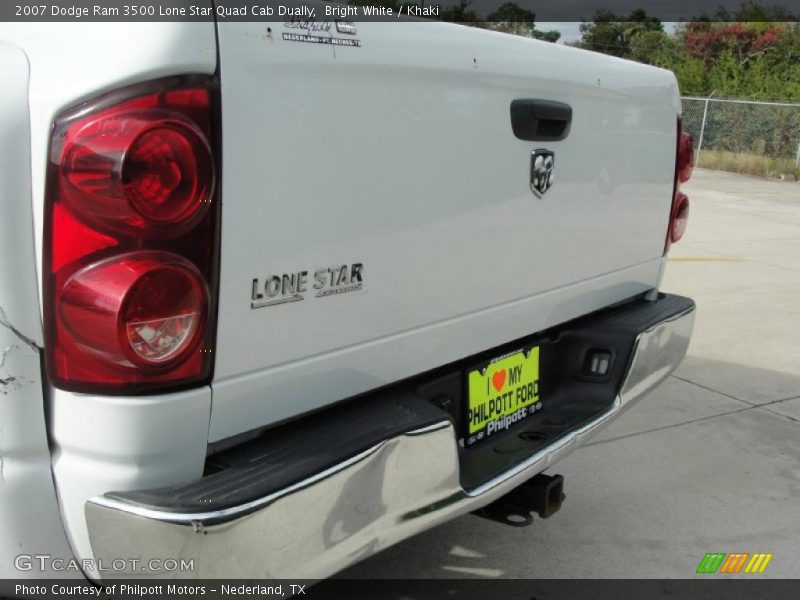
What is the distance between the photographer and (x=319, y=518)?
1840mm

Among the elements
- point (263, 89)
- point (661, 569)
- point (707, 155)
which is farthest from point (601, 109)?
point (707, 155)

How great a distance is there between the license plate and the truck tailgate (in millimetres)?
104

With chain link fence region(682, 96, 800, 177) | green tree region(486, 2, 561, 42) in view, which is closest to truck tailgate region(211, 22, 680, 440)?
green tree region(486, 2, 561, 42)

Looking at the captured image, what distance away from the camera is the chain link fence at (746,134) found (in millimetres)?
17984

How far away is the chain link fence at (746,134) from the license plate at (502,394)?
16.4 metres

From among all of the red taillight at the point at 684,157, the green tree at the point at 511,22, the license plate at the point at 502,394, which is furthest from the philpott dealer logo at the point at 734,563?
the green tree at the point at 511,22

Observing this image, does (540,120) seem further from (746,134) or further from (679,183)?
(746,134)

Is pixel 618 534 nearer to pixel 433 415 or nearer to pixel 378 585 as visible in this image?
pixel 378 585

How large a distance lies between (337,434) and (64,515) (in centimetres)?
60

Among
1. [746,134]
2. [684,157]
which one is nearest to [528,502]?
[684,157]

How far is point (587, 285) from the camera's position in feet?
9.57

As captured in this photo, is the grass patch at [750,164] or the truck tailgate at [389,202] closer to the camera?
the truck tailgate at [389,202]

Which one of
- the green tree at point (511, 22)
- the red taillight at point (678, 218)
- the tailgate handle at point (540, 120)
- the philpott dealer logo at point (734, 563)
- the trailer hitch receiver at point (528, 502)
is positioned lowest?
the philpott dealer logo at point (734, 563)

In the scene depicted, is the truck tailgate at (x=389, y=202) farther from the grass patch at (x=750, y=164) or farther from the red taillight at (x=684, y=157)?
the grass patch at (x=750, y=164)
